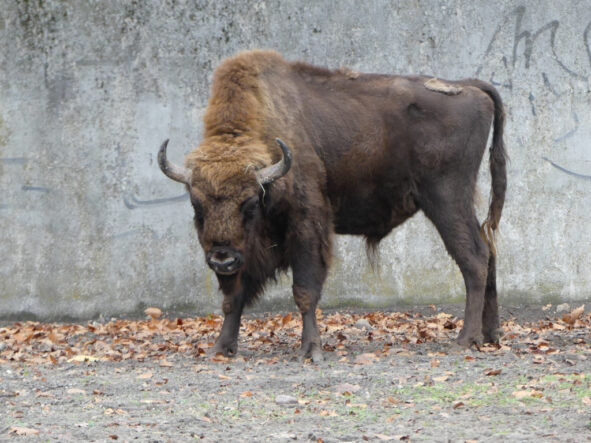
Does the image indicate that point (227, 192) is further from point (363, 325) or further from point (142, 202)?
point (142, 202)

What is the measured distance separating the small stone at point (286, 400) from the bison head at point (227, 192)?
127 centimetres

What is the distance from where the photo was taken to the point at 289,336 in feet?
24.0

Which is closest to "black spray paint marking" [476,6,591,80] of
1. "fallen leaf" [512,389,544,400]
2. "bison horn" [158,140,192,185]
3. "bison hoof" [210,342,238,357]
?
"bison horn" [158,140,192,185]

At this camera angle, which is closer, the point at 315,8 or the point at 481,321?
the point at 481,321

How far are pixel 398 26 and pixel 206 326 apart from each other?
12.5ft

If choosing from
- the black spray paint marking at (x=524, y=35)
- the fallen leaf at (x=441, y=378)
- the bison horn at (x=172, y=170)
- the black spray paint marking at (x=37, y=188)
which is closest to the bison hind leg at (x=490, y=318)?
the fallen leaf at (x=441, y=378)

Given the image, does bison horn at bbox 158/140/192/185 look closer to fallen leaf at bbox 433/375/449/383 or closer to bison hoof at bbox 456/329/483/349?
fallen leaf at bbox 433/375/449/383

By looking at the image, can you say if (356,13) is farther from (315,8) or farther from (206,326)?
(206,326)

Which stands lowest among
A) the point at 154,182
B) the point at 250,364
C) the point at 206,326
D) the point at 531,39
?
the point at 206,326

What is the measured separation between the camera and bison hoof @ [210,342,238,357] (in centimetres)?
625

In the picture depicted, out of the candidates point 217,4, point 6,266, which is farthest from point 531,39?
point 6,266

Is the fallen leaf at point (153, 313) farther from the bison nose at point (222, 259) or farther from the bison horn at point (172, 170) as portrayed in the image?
the bison nose at point (222, 259)

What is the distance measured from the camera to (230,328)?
20.7ft

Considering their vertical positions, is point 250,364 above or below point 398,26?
below
